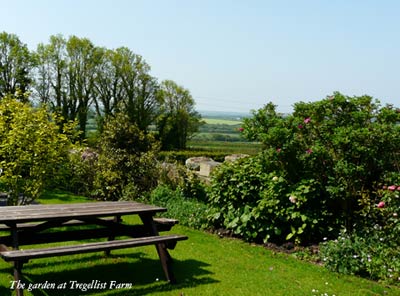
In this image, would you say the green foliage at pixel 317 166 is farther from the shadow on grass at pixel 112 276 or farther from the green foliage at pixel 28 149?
the green foliage at pixel 28 149

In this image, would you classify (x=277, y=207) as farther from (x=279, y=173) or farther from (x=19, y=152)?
(x=19, y=152)

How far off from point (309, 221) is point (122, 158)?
5.56m

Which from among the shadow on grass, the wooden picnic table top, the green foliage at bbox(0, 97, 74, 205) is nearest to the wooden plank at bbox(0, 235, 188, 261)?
the wooden picnic table top

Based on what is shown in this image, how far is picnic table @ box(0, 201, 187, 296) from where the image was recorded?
4.37 meters

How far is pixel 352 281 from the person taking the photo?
5.49 metres

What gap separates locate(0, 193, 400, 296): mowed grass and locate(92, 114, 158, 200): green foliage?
14.8 ft

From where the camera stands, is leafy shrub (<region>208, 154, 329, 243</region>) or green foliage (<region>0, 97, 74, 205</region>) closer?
leafy shrub (<region>208, 154, 329, 243</region>)

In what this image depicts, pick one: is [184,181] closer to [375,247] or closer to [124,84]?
[375,247]

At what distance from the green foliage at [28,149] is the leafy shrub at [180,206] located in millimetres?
2532

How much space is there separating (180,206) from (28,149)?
10.9ft

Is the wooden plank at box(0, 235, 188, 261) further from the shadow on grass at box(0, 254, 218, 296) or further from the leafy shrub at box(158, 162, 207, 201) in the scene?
the leafy shrub at box(158, 162, 207, 201)

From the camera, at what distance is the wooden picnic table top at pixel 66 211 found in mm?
4523

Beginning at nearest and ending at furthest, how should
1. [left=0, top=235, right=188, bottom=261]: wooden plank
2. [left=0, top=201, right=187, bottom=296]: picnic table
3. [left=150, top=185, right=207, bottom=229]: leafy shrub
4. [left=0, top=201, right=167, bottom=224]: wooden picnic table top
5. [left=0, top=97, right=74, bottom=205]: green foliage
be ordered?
[left=0, top=235, right=188, bottom=261]: wooden plank < [left=0, top=201, right=187, bottom=296]: picnic table < [left=0, top=201, right=167, bottom=224]: wooden picnic table top < [left=0, top=97, right=74, bottom=205]: green foliage < [left=150, top=185, right=207, bottom=229]: leafy shrub

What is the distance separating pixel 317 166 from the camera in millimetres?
7078
